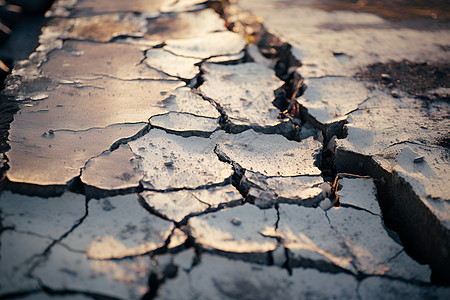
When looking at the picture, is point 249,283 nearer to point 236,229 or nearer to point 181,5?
point 236,229

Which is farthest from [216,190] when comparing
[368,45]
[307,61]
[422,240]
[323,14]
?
[323,14]

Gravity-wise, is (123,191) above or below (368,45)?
below

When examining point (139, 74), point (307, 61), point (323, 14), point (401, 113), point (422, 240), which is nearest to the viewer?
point (422, 240)

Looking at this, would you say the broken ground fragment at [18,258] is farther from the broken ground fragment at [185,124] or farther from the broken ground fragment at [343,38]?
the broken ground fragment at [343,38]

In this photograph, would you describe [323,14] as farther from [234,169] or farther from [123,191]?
[123,191]

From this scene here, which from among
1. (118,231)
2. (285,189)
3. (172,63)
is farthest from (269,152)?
(172,63)

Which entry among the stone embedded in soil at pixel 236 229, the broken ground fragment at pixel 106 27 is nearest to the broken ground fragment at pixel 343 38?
the broken ground fragment at pixel 106 27

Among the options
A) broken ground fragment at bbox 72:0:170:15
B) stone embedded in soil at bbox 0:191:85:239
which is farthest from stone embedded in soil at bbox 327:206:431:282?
broken ground fragment at bbox 72:0:170:15
